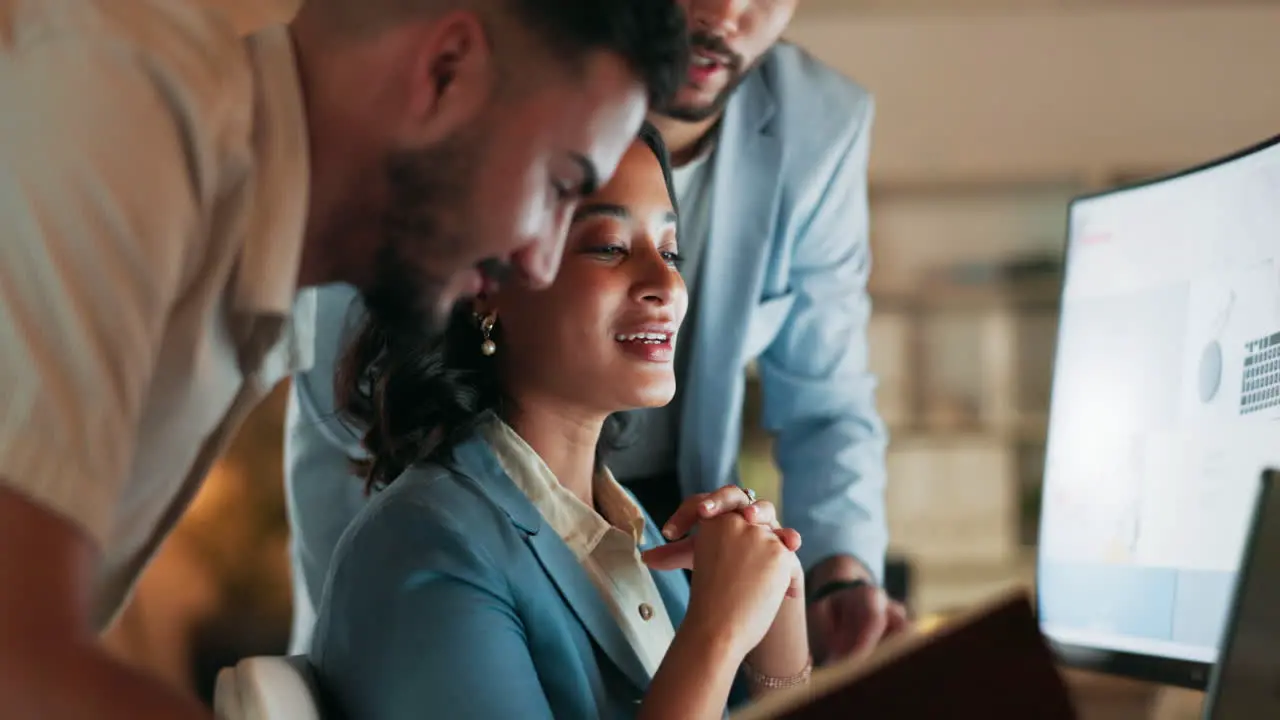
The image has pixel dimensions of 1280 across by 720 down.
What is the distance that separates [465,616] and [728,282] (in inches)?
15.6

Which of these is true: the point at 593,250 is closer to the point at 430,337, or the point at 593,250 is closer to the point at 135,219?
the point at 430,337

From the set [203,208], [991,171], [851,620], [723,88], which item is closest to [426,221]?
[203,208]

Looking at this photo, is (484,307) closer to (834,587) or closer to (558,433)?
(558,433)

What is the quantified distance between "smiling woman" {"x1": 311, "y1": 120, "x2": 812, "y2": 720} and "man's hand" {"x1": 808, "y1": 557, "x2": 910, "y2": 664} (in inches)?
3.9

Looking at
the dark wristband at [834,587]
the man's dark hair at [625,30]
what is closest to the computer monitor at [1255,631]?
the man's dark hair at [625,30]

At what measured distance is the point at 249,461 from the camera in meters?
1.86

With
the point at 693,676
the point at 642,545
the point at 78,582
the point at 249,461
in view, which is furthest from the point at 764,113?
the point at 249,461

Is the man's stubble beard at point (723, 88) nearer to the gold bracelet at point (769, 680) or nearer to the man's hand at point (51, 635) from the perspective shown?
the gold bracelet at point (769, 680)

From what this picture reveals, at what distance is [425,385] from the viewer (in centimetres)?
94

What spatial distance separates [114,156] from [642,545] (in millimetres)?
513

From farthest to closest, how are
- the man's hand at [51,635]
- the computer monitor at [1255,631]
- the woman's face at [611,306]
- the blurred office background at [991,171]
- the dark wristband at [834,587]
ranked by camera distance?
the blurred office background at [991,171]
the dark wristband at [834,587]
the woman's face at [611,306]
the computer monitor at [1255,631]
the man's hand at [51,635]

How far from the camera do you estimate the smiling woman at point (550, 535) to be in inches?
32.2

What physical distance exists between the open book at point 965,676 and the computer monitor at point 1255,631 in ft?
0.39

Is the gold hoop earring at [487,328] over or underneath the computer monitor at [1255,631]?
over
